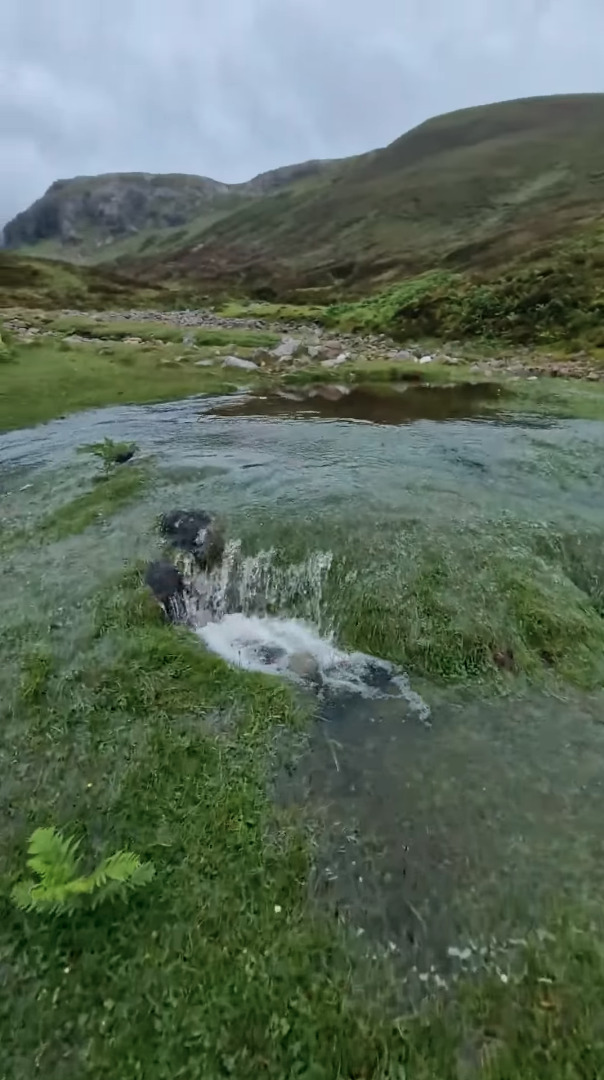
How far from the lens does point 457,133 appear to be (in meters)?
179

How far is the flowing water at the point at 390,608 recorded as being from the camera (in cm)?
726

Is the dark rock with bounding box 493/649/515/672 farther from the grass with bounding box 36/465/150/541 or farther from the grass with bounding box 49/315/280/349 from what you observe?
the grass with bounding box 49/315/280/349

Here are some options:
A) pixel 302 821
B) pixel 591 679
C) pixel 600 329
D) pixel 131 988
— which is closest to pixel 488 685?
pixel 591 679

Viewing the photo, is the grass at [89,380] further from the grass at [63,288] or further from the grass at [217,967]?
the grass at [63,288]

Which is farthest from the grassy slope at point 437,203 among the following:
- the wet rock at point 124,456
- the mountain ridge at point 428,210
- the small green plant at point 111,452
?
the wet rock at point 124,456

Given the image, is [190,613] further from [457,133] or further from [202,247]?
[457,133]

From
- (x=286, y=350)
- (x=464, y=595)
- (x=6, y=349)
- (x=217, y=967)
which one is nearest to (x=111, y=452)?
(x=464, y=595)

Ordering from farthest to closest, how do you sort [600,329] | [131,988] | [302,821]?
[600,329] → [302,821] → [131,988]

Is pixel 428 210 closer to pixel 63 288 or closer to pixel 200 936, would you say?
pixel 63 288

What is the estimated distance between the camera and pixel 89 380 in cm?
3155

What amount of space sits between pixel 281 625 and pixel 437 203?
133928 mm

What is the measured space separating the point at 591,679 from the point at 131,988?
765cm

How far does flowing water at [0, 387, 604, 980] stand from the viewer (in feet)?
23.8

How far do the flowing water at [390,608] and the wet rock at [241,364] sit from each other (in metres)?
12.6
